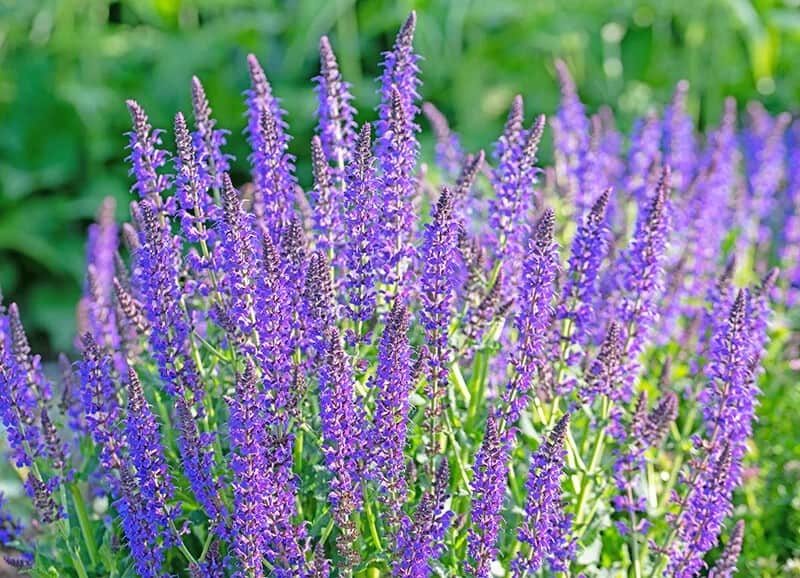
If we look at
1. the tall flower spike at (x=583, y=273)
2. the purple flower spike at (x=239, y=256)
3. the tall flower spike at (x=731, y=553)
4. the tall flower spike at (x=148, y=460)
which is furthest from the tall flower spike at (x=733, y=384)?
the tall flower spike at (x=148, y=460)

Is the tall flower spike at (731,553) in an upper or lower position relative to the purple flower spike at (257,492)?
lower

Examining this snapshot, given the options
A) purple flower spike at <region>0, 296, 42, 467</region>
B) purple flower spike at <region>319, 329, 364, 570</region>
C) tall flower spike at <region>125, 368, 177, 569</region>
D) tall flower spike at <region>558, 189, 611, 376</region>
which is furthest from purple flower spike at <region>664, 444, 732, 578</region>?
purple flower spike at <region>0, 296, 42, 467</region>

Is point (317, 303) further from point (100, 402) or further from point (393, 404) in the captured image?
point (100, 402)

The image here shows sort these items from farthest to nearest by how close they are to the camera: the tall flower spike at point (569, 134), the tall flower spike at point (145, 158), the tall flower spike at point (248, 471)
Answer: the tall flower spike at point (569, 134), the tall flower spike at point (145, 158), the tall flower spike at point (248, 471)

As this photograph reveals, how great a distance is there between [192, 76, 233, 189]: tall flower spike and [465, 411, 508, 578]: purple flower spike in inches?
44.7

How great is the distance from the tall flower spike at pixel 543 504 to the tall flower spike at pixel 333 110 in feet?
3.76

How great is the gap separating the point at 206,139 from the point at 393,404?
42.2 inches

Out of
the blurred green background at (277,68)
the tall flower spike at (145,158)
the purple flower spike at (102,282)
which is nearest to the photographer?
the tall flower spike at (145,158)

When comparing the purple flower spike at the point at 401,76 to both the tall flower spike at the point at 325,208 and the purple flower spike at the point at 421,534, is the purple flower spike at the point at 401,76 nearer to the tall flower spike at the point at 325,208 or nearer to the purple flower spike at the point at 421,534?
the tall flower spike at the point at 325,208

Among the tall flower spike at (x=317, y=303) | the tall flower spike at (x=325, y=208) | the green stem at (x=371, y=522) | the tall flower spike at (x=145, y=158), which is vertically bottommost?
the green stem at (x=371, y=522)

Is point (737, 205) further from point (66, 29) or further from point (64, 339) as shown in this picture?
point (66, 29)

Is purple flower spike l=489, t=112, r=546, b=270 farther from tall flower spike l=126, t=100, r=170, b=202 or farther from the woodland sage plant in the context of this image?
tall flower spike l=126, t=100, r=170, b=202

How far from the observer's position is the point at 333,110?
3.36 meters

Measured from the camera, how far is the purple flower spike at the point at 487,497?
107 inches
